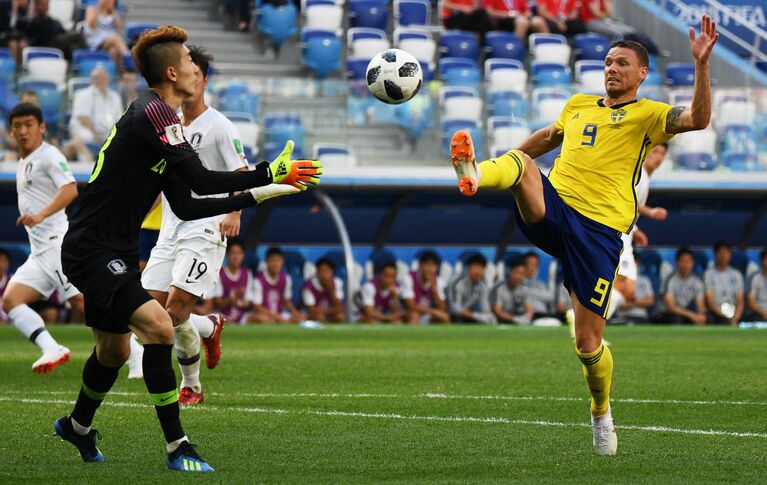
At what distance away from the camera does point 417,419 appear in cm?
800

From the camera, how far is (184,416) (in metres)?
8.22

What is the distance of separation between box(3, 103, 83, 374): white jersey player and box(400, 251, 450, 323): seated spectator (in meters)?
9.58

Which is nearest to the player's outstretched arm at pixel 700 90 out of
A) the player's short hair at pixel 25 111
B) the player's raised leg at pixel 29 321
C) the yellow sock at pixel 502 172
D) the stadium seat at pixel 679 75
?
the yellow sock at pixel 502 172

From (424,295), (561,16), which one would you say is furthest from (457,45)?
(424,295)

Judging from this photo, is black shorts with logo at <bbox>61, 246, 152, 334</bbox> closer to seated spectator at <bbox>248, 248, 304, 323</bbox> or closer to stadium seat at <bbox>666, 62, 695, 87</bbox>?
seated spectator at <bbox>248, 248, 304, 323</bbox>

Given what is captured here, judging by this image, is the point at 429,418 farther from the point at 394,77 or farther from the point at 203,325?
the point at 203,325

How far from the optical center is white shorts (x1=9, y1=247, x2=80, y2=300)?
11.4 meters

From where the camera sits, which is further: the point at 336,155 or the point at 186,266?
the point at 336,155

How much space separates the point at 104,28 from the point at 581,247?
16483 mm

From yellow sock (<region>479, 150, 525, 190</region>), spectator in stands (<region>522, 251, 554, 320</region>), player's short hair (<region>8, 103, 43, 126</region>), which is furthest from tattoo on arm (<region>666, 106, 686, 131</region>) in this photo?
spectator in stands (<region>522, 251, 554, 320</region>)

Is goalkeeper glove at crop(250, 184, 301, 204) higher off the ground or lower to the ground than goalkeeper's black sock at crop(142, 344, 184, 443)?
higher

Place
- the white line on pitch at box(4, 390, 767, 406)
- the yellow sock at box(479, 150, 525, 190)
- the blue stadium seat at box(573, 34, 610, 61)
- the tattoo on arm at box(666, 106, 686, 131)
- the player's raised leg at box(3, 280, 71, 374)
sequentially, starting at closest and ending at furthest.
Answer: the yellow sock at box(479, 150, 525, 190) → the tattoo on arm at box(666, 106, 686, 131) → the white line on pitch at box(4, 390, 767, 406) → the player's raised leg at box(3, 280, 71, 374) → the blue stadium seat at box(573, 34, 610, 61)

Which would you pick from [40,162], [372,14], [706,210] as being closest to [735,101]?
[706,210]

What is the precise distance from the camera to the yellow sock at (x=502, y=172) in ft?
20.9
